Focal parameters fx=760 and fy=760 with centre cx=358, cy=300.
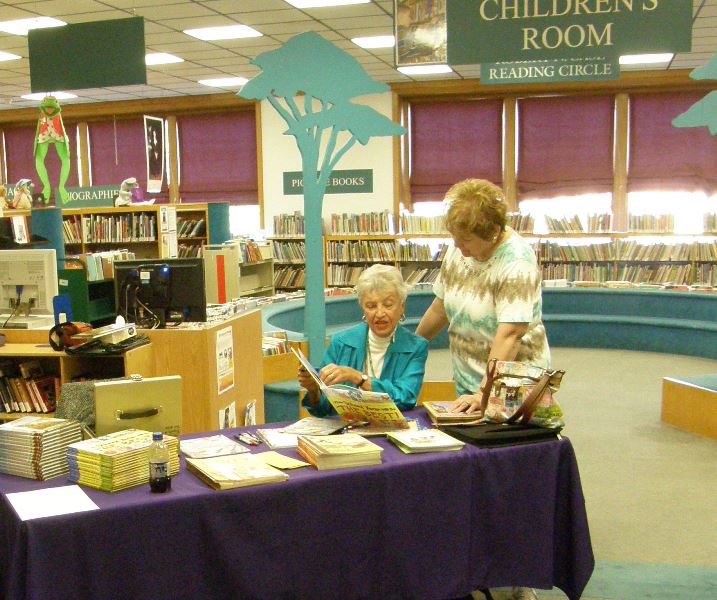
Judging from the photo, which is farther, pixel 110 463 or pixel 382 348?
pixel 382 348

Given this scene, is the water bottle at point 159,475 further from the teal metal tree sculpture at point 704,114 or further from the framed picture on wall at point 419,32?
the teal metal tree sculpture at point 704,114

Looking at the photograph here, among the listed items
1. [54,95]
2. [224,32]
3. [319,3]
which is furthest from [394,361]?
[54,95]

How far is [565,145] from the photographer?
37.1 ft

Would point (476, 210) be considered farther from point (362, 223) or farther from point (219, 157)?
point (219, 157)

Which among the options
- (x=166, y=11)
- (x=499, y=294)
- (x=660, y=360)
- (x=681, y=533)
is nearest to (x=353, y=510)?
(x=499, y=294)

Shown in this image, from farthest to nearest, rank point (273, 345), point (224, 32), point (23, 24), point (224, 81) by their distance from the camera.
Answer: point (224, 81), point (224, 32), point (23, 24), point (273, 345)

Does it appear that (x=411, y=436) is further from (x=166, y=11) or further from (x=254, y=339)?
(x=166, y=11)

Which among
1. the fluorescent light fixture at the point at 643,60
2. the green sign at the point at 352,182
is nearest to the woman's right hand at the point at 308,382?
the fluorescent light fixture at the point at 643,60

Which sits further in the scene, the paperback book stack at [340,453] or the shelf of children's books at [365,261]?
the shelf of children's books at [365,261]

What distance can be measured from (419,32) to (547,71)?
97 centimetres

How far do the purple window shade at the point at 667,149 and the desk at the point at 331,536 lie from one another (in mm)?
9466

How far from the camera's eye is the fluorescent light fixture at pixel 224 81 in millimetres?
10938

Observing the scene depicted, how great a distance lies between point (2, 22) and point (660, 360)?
7.77 meters

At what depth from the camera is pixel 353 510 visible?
7.68ft
